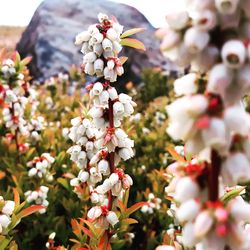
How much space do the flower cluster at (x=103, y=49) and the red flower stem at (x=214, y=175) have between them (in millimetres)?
1527

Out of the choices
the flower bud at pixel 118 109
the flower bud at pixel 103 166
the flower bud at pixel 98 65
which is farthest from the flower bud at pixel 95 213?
the flower bud at pixel 98 65

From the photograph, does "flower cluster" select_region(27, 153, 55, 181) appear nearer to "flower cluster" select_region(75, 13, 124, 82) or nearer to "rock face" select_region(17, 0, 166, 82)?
"flower cluster" select_region(75, 13, 124, 82)

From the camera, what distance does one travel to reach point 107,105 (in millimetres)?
3223

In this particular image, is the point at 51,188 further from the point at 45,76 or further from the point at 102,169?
the point at 45,76

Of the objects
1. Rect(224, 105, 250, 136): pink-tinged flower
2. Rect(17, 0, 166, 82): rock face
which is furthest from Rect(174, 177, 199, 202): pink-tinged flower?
Rect(17, 0, 166, 82): rock face

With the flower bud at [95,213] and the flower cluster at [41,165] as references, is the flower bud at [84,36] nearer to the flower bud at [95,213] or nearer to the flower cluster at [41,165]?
the flower bud at [95,213]

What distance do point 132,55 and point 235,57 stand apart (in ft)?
49.6

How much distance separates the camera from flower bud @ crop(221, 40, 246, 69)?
1522 millimetres

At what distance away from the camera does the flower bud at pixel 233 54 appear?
4.99 ft

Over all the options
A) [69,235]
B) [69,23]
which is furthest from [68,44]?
[69,235]

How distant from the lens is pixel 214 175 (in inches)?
65.7

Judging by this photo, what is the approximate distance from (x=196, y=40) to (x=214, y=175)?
43 centimetres

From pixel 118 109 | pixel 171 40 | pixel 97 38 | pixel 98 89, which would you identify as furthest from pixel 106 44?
pixel 171 40

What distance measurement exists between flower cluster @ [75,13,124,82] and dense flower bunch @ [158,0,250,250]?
1.41 meters
